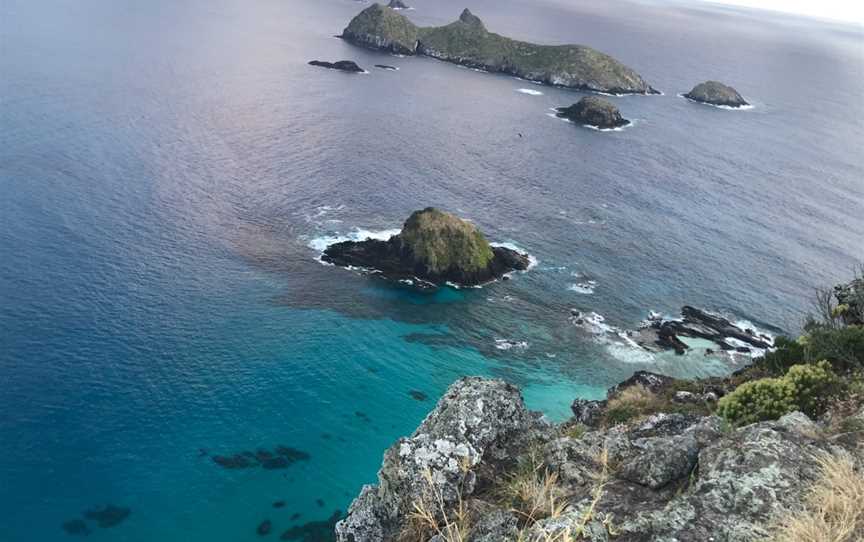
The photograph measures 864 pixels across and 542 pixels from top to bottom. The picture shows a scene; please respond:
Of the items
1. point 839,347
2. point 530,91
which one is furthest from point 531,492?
point 530,91

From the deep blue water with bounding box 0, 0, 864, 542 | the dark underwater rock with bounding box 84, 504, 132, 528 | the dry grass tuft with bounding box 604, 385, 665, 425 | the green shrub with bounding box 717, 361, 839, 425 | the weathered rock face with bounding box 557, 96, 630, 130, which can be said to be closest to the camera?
the green shrub with bounding box 717, 361, 839, 425

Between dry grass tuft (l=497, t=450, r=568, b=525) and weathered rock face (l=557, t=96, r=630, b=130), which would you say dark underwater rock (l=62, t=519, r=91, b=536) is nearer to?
dry grass tuft (l=497, t=450, r=568, b=525)

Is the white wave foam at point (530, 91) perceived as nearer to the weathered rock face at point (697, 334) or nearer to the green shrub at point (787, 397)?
the weathered rock face at point (697, 334)

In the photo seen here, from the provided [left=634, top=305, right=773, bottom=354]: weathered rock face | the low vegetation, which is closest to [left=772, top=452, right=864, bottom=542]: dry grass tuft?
[left=634, top=305, right=773, bottom=354]: weathered rock face

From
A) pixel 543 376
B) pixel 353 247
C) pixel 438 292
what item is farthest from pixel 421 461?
pixel 353 247

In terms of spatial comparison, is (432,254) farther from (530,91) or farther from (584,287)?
(530,91)
